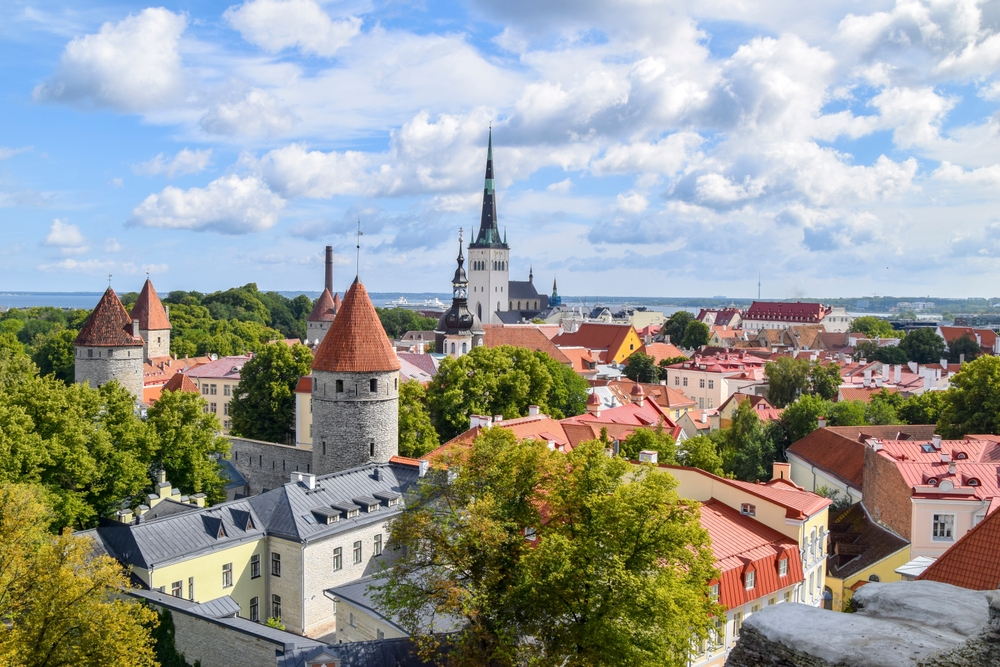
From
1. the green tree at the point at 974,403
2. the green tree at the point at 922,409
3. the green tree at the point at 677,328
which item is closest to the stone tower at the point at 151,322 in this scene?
the green tree at the point at 922,409

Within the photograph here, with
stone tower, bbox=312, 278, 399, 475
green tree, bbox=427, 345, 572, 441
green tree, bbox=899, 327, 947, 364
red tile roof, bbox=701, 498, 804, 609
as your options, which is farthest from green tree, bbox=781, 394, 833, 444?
green tree, bbox=899, 327, 947, 364

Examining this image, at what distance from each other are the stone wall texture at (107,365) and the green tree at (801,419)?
102ft

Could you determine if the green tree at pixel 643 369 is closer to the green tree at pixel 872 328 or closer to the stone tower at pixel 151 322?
the stone tower at pixel 151 322

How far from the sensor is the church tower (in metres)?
121

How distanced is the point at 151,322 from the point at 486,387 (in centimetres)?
3283

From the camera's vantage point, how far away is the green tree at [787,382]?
53156mm

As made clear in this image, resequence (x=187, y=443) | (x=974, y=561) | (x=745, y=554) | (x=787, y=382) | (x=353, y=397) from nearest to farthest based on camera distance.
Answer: (x=974, y=561)
(x=745, y=554)
(x=187, y=443)
(x=353, y=397)
(x=787, y=382)

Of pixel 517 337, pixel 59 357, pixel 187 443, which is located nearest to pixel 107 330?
pixel 187 443

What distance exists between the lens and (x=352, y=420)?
2995 cm

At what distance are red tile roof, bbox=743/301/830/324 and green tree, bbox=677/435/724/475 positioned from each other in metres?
118

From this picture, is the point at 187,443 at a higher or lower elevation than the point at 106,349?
lower

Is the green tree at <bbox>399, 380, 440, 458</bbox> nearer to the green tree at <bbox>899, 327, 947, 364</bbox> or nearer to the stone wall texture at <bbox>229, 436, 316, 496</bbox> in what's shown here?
the stone wall texture at <bbox>229, 436, 316, 496</bbox>

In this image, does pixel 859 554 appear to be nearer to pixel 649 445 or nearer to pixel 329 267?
pixel 649 445

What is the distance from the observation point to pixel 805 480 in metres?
35.8
